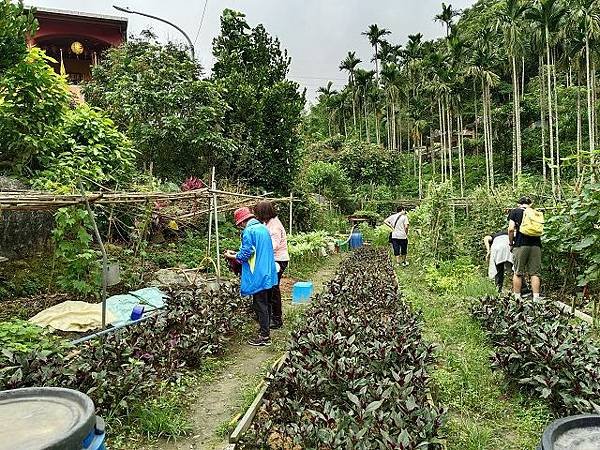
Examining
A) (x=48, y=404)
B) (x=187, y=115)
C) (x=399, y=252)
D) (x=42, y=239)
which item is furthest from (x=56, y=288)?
(x=399, y=252)

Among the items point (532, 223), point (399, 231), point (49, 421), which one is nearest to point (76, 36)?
point (399, 231)

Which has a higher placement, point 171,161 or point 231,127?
point 231,127

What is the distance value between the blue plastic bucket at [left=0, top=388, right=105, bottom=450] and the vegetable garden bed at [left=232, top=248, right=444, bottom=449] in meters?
1.60

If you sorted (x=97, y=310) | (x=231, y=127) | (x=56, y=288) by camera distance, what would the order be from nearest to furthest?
(x=97, y=310)
(x=56, y=288)
(x=231, y=127)

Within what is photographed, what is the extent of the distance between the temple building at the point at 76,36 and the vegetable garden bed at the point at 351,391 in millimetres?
21225

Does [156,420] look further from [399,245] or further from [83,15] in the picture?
[83,15]

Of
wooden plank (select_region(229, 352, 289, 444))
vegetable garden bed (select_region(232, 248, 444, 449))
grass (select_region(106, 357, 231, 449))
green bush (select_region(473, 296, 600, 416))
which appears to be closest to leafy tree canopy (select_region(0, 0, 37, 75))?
grass (select_region(106, 357, 231, 449))

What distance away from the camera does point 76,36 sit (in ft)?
80.4

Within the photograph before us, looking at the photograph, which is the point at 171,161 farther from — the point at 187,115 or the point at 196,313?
the point at 196,313

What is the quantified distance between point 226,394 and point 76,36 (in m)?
23.8

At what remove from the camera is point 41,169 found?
10086 millimetres

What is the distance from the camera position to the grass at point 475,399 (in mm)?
4121

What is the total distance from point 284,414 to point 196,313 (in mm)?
2613

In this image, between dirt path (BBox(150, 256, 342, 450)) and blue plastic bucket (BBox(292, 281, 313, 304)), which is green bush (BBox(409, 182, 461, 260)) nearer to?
blue plastic bucket (BBox(292, 281, 313, 304))
